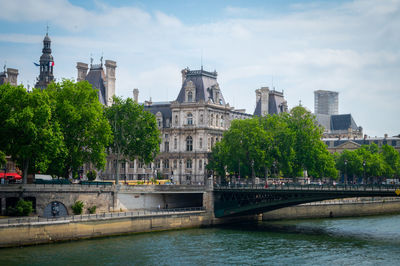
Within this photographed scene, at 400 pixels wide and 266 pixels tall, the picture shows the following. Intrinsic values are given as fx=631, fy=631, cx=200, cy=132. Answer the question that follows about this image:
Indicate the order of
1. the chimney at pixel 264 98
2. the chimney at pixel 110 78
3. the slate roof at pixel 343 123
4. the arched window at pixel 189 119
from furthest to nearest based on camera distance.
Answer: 1. the slate roof at pixel 343 123
2. the chimney at pixel 264 98
3. the chimney at pixel 110 78
4. the arched window at pixel 189 119

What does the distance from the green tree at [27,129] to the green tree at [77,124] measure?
14.6 ft

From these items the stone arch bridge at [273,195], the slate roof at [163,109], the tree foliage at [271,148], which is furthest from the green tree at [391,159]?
the stone arch bridge at [273,195]

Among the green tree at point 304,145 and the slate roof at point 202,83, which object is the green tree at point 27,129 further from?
the green tree at point 304,145

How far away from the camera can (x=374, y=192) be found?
229 feet

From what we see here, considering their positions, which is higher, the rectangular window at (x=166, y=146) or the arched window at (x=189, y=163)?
the rectangular window at (x=166, y=146)

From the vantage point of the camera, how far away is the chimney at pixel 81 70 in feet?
383

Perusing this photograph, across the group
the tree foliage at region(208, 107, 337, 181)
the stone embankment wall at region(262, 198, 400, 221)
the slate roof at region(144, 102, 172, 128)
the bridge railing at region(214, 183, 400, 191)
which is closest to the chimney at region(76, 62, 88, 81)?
the slate roof at region(144, 102, 172, 128)

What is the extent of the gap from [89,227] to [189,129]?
49.2 metres

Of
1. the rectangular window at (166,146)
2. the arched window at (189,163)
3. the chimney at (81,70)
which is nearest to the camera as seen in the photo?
the arched window at (189,163)

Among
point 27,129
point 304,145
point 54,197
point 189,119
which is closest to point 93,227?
point 54,197

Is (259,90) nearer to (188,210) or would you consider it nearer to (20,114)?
(188,210)

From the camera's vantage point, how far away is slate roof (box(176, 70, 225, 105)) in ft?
368

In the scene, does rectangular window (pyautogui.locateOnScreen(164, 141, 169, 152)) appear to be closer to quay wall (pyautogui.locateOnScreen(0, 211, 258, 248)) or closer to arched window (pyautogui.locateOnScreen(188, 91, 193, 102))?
arched window (pyautogui.locateOnScreen(188, 91, 193, 102))

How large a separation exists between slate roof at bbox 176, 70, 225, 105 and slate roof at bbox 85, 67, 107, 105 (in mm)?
13709
